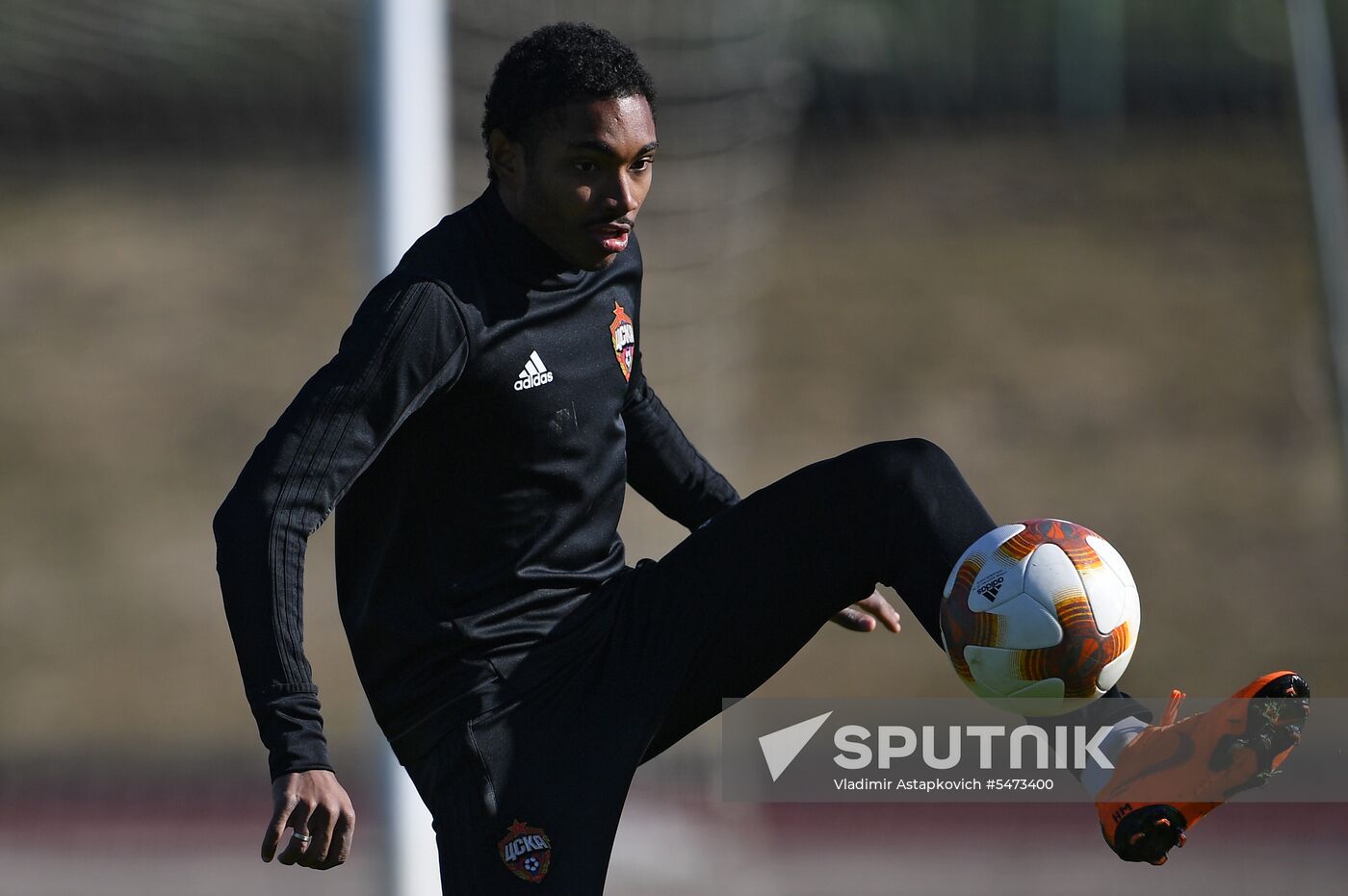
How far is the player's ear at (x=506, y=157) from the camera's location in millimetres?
3332

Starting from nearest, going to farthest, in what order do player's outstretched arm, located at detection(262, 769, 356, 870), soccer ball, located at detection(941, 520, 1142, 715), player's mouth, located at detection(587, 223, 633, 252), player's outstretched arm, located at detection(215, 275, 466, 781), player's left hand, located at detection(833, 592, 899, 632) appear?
player's outstretched arm, located at detection(262, 769, 356, 870), player's outstretched arm, located at detection(215, 275, 466, 781), soccer ball, located at detection(941, 520, 1142, 715), player's mouth, located at detection(587, 223, 633, 252), player's left hand, located at detection(833, 592, 899, 632)

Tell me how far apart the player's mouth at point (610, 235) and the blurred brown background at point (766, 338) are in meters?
2.94

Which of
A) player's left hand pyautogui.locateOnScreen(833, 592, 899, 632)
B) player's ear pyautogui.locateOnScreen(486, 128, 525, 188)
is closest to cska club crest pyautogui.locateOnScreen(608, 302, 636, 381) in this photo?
player's ear pyautogui.locateOnScreen(486, 128, 525, 188)

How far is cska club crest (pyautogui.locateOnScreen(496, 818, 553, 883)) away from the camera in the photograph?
3.20m

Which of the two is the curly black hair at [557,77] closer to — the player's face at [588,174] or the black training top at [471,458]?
the player's face at [588,174]

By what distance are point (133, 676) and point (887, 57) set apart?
27.6ft

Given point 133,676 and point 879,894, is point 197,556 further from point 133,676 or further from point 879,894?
point 879,894

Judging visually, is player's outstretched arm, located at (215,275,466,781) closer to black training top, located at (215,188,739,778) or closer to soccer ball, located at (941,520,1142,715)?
black training top, located at (215,188,739,778)

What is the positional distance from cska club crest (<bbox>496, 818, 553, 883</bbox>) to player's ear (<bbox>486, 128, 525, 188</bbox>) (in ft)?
3.94

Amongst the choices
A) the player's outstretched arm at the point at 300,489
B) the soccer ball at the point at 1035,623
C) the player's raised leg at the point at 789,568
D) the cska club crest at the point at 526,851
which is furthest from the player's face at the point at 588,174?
the cska club crest at the point at 526,851

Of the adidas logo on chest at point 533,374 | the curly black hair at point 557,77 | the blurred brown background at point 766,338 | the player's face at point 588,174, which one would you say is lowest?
the blurred brown background at point 766,338

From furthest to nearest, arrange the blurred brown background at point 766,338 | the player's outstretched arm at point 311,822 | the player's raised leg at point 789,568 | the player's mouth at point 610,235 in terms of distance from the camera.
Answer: the blurred brown background at point 766,338
the player's mouth at point 610,235
the player's raised leg at point 789,568
the player's outstretched arm at point 311,822

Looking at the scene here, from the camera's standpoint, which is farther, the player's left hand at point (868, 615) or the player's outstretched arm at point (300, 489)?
the player's left hand at point (868, 615)

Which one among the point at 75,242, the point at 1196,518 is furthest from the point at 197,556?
the point at 1196,518
